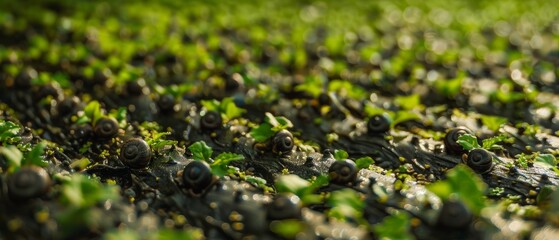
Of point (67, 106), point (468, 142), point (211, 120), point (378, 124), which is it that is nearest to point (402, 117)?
point (378, 124)

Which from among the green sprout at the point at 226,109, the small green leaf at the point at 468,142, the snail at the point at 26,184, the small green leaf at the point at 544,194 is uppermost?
the small green leaf at the point at 468,142

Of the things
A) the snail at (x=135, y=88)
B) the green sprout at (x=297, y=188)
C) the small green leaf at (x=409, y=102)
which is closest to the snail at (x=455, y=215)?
the green sprout at (x=297, y=188)

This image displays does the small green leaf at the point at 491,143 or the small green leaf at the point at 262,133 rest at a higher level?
the small green leaf at the point at 491,143

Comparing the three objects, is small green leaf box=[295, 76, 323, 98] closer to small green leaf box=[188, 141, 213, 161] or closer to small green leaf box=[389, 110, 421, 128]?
small green leaf box=[389, 110, 421, 128]

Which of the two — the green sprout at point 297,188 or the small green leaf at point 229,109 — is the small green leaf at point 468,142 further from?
the small green leaf at point 229,109

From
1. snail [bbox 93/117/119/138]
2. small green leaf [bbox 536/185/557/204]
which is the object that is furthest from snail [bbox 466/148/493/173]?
snail [bbox 93/117/119/138]

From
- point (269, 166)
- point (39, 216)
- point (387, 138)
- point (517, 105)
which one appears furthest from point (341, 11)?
point (39, 216)

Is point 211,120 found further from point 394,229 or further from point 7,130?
point 394,229
